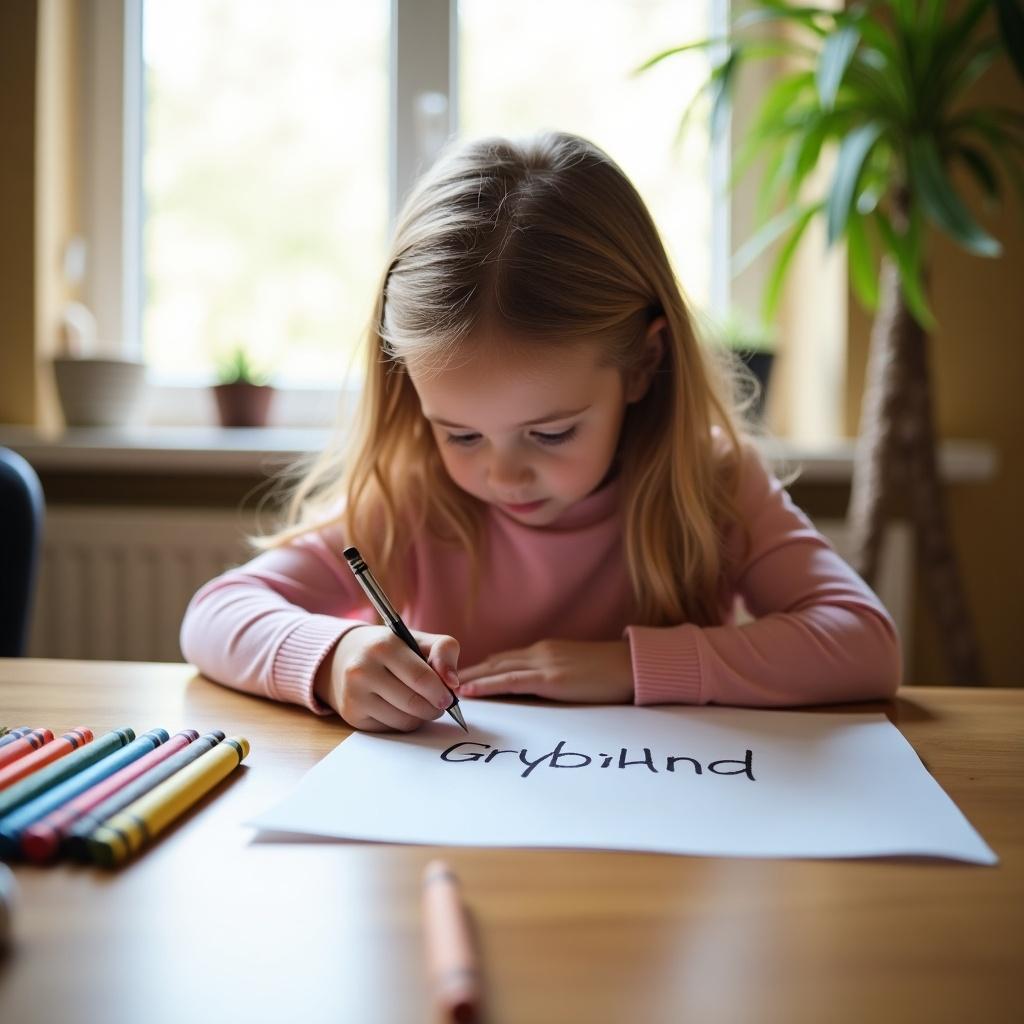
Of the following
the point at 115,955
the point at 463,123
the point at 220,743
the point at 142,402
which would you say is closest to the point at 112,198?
the point at 142,402

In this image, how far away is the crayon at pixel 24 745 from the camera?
54 centimetres

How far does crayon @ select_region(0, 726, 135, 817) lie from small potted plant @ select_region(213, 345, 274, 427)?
1292mm

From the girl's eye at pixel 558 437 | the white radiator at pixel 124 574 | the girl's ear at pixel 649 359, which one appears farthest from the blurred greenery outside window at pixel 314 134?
the girl's eye at pixel 558 437

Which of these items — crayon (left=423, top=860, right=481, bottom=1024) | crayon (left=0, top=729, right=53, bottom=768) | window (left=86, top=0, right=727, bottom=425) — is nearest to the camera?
crayon (left=423, top=860, right=481, bottom=1024)

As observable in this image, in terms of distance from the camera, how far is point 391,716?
66 cm

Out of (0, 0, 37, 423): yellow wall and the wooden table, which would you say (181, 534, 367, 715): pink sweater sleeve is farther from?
(0, 0, 37, 423): yellow wall

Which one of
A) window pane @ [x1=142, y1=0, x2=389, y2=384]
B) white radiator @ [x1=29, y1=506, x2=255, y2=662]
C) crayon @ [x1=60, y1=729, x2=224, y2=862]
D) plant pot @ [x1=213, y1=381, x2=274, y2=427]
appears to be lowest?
white radiator @ [x1=29, y1=506, x2=255, y2=662]

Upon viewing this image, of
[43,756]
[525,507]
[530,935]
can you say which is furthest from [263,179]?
[530,935]

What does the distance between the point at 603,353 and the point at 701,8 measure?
136 cm

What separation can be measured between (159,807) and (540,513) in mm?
564

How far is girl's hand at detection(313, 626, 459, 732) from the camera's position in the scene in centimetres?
65

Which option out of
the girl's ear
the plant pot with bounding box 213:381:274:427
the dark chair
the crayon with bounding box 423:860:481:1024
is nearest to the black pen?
the crayon with bounding box 423:860:481:1024

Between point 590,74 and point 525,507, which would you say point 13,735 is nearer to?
point 525,507

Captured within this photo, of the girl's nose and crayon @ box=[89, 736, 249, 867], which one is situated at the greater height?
the girl's nose
